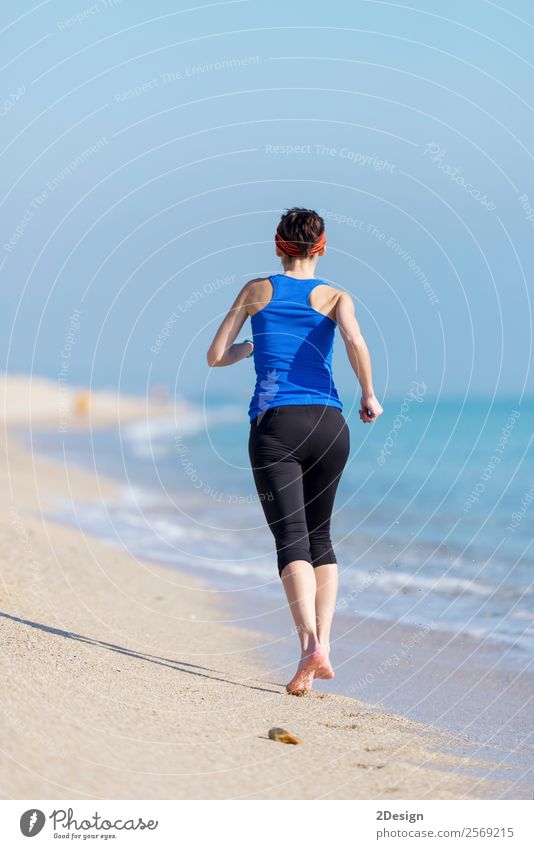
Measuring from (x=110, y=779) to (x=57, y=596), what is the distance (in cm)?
361

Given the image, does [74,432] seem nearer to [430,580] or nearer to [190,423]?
[190,423]

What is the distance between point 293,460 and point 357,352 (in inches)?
23.4

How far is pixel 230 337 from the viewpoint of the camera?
5059mm

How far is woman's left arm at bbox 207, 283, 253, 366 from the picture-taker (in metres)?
5.03

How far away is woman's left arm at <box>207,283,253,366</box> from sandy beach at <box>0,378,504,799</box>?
1.55 m

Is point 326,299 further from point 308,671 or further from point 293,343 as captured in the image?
point 308,671

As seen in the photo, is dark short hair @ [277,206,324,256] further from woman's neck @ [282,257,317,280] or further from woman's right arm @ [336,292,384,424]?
woman's right arm @ [336,292,384,424]

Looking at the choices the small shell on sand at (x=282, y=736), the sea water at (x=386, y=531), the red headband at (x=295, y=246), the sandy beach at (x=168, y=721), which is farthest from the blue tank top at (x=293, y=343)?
the sea water at (x=386, y=531)

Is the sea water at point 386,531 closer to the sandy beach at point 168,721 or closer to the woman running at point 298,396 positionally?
the sandy beach at point 168,721

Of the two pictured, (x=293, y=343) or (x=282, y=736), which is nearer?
(x=282, y=736)
